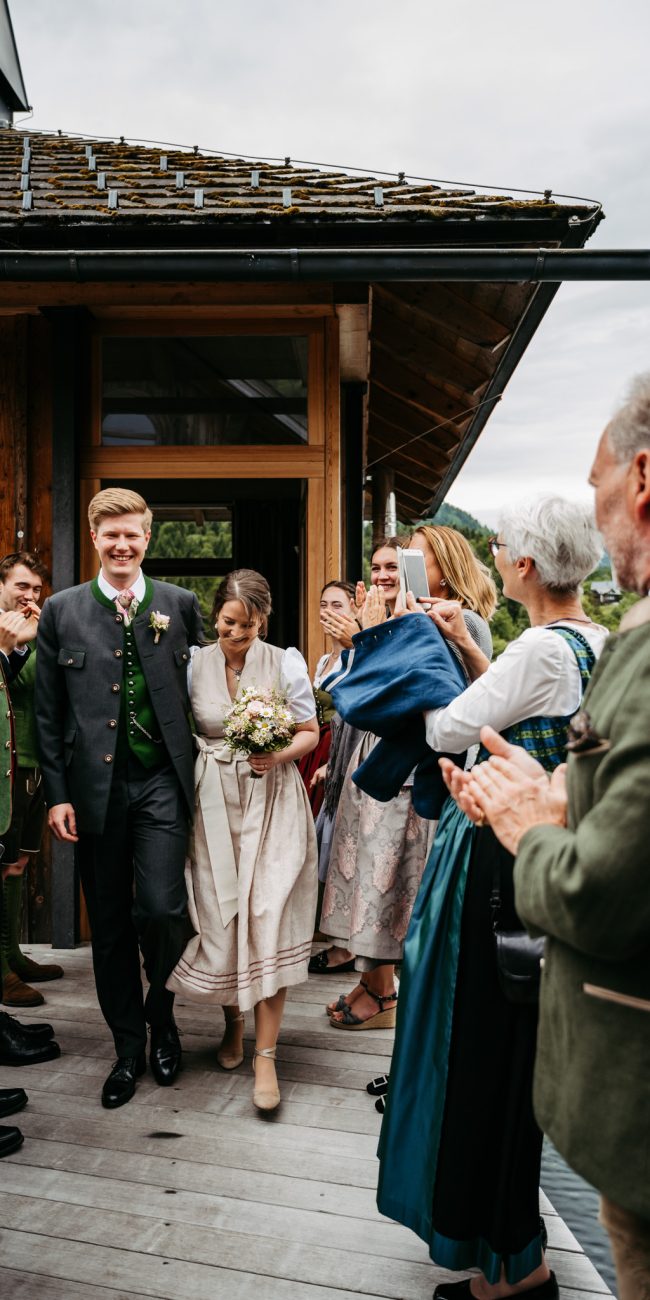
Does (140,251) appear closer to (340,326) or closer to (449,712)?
(340,326)

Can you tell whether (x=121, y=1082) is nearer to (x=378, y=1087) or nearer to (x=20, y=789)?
(x=378, y=1087)

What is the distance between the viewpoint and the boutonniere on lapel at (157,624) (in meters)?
3.65

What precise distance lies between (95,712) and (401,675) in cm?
158

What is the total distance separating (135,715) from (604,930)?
2.56 m

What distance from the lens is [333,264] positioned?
4.45m

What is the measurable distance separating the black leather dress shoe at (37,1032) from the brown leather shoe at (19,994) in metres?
0.31

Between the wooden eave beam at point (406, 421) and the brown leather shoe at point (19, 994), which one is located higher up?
the wooden eave beam at point (406, 421)

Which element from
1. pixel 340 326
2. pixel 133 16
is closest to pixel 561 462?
pixel 133 16

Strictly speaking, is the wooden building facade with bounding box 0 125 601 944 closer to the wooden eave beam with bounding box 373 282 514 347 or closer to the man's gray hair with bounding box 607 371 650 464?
the wooden eave beam with bounding box 373 282 514 347

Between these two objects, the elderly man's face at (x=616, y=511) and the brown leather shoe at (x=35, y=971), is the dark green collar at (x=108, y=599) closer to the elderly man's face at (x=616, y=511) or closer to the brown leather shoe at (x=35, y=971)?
the brown leather shoe at (x=35, y=971)

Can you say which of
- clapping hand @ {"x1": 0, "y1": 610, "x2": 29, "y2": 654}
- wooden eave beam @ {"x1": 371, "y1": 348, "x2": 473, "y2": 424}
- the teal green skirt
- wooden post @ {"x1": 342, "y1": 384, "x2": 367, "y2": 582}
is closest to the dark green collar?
clapping hand @ {"x1": 0, "y1": 610, "x2": 29, "y2": 654}

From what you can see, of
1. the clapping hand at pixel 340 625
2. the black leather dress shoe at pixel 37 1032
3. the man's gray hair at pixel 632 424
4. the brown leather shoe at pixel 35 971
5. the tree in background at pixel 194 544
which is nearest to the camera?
the man's gray hair at pixel 632 424

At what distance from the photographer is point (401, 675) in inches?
95.0

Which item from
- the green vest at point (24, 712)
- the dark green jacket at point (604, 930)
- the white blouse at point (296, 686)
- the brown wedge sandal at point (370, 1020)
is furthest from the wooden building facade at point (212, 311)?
the dark green jacket at point (604, 930)
